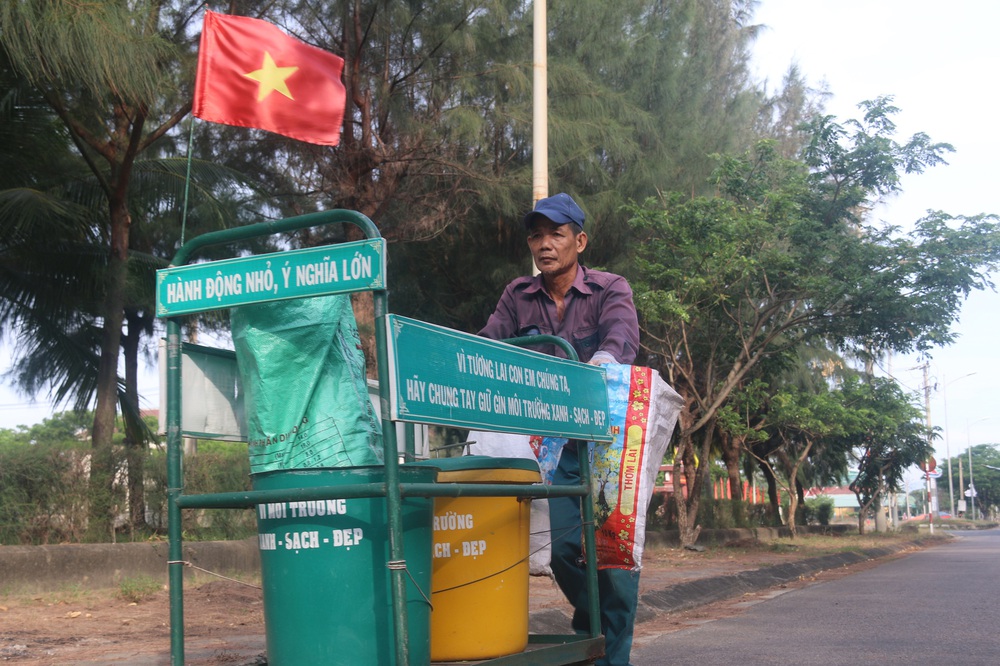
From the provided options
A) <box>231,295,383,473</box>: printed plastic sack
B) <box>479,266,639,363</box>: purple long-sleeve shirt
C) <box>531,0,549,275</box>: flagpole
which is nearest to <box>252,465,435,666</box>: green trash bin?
<box>231,295,383,473</box>: printed plastic sack

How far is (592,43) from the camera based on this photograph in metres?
16.1

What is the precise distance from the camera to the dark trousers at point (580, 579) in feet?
12.2

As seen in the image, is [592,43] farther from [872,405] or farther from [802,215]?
[872,405]

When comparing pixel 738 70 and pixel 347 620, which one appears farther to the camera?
pixel 738 70

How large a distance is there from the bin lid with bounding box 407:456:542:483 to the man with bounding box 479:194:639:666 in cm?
48

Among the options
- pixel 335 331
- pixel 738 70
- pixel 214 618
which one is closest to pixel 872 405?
pixel 738 70

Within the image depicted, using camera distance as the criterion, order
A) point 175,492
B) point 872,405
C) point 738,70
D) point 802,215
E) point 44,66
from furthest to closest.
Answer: point 872,405 → point 738,70 → point 802,215 → point 44,66 → point 175,492

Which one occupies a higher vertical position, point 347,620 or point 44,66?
point 44,66

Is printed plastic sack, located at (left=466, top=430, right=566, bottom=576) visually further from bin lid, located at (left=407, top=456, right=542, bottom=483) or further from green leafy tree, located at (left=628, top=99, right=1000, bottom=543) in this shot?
green leafy tree, located at (left=628, top=99, right=1000, bottom=543)

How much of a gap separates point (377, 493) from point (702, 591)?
8.49 m

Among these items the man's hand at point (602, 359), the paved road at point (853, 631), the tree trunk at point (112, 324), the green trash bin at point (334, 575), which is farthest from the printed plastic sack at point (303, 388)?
the tree trunk at point (112, 324)

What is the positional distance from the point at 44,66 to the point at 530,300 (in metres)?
6.23

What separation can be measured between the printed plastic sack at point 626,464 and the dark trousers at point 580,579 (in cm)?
7

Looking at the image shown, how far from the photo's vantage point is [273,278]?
2650 mm
